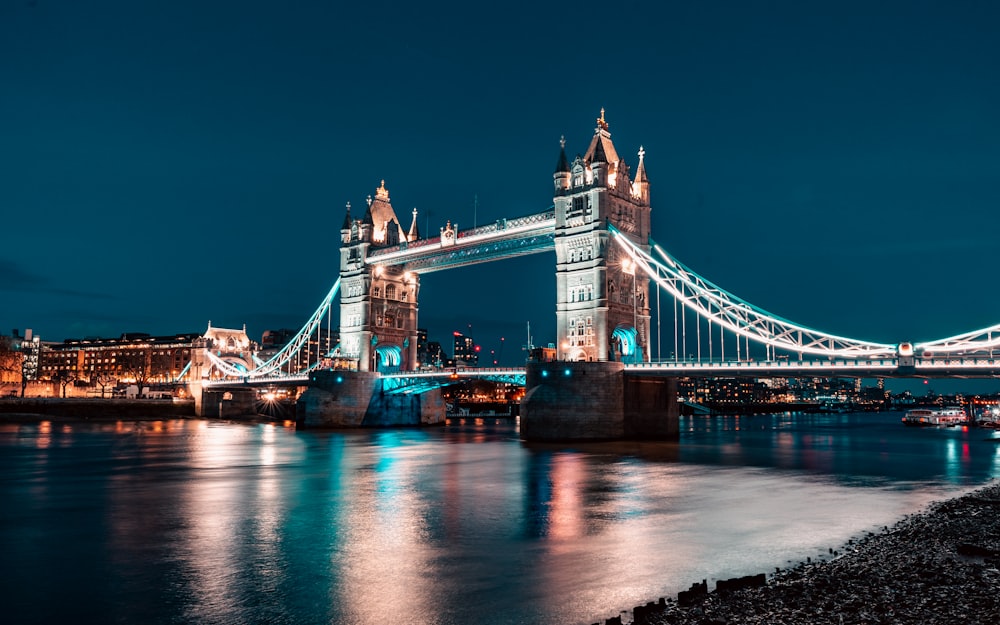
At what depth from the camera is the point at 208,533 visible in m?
20.3

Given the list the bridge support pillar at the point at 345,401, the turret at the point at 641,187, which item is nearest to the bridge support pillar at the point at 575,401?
the turret at the point at 641,187

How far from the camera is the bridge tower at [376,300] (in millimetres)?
78125

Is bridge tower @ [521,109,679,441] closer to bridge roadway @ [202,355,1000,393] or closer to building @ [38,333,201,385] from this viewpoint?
bridge roadway @ [202,355,1000,393]

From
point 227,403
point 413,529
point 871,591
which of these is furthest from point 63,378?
point 871,591

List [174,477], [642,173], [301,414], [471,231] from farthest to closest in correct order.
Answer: [301,414] → [471,231] → [642,173] → [174,477]

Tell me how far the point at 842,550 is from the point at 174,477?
27.4m

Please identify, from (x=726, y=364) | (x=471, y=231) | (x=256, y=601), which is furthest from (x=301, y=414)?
(x=256, y=601)

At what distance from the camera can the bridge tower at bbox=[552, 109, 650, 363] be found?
56.1 metres

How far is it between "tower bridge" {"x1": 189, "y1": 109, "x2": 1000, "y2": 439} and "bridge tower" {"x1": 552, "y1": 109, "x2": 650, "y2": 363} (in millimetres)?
102

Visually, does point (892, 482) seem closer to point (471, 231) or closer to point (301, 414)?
point (471, 231)

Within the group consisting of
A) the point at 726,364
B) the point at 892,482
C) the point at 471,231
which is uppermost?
the point at 471,231

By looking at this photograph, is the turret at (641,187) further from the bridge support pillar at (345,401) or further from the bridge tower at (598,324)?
the bridge support pillar at (345,401)

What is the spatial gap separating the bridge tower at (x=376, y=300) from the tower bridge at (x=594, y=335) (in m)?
0.19

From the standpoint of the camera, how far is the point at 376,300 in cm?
7888
